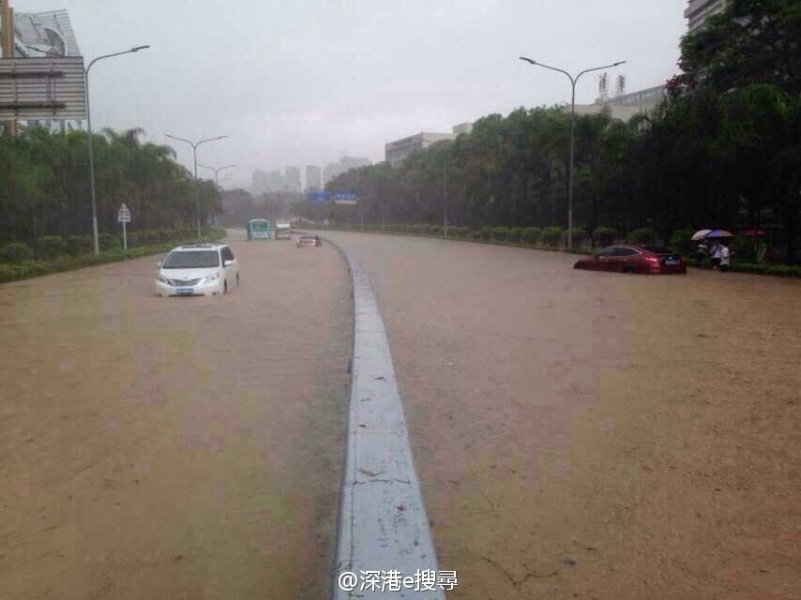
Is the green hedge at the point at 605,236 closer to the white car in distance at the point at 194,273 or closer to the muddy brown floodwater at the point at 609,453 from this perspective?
the white car in distance at the point at 194,273

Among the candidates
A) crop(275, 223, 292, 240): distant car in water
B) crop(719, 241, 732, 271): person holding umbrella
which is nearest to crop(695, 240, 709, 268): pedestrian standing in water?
crop(719, 241, 732, 271): person holding umbrella

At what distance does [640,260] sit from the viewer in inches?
1013

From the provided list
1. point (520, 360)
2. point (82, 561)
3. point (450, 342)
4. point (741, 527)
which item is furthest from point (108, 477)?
point (450, 342)

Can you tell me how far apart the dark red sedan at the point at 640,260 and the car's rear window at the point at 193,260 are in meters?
14.3

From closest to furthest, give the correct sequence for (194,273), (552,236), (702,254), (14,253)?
(194,273), (702,254), (14,253), (552,236)

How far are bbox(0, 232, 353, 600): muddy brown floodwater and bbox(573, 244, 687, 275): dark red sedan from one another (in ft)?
52.9

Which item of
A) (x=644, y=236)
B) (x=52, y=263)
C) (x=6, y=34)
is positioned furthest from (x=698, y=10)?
(x=52, y=263)

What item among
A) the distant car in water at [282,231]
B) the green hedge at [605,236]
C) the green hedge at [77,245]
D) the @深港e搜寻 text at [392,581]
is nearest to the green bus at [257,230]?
the distant car in water at [282,231]

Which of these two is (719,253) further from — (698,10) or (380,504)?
(698,10)

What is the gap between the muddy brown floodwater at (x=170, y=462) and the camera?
402 cm

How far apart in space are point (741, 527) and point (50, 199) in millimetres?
38110

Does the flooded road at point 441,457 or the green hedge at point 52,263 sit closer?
the flooded road at point 441,457

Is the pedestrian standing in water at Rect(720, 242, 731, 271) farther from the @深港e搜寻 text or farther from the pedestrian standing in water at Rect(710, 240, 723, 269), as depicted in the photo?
the @深港e搜寻 text

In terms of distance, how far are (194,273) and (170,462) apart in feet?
42.6
